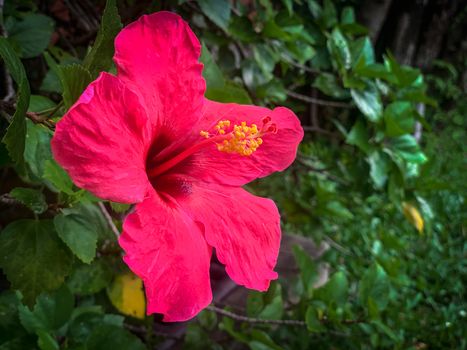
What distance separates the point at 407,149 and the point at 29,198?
1402 millimetres

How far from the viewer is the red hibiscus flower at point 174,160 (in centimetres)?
56

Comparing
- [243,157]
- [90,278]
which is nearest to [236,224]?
[243,157]

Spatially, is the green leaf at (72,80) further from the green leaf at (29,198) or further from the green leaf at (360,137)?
the green leaf at (360,137)

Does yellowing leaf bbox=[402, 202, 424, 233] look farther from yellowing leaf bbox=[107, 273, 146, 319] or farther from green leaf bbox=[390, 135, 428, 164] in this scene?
yellowing leaf bbox=[107, 273, 146, 319]

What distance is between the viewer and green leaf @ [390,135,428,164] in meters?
1.77

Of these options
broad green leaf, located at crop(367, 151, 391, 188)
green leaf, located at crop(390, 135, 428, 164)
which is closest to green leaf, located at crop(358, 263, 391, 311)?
broad green leaf, located at crop(367, 151, 391, 188)

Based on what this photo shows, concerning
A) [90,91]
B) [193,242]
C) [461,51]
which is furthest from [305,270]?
[461,51]

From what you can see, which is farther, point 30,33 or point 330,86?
point 330,86

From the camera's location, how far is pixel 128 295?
129cm

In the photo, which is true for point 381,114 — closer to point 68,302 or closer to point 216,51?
point 216,51

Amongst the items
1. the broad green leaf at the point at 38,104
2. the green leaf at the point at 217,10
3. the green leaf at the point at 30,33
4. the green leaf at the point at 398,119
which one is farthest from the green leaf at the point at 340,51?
the broad green leaf at the point at 38,104

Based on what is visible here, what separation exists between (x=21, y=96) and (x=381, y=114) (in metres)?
1.42

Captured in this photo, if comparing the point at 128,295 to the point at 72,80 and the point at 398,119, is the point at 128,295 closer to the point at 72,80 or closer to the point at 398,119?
the point at 72,80

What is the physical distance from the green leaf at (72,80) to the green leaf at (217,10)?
661mm
